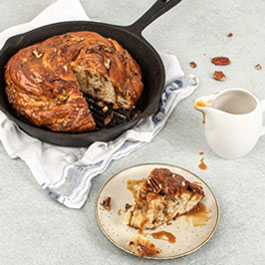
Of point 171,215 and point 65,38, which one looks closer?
point 171,215

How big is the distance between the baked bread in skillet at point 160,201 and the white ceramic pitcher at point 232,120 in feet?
1.16

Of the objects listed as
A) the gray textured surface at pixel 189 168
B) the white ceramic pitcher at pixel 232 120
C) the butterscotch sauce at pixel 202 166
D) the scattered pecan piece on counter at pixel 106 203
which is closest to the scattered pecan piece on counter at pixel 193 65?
the gray textured surface at pixel 189 168

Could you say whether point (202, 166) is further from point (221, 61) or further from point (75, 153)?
point (221, 61)

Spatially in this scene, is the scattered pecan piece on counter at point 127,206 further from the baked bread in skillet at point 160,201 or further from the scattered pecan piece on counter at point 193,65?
the scattered pecan piece on counter at point 193,65

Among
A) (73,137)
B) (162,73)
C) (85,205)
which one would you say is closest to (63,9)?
(162,73)

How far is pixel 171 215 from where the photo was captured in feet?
7.37

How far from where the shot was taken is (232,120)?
237 cm

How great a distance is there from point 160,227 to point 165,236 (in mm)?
55

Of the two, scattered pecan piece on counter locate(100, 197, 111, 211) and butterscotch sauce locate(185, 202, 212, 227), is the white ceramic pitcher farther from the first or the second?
scattered pecan piece on counter locate(100, 197, 111, 211)

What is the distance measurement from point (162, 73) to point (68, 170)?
0.75 m

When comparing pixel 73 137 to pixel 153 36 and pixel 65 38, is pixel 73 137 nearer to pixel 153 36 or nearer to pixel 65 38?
pixel 65 38

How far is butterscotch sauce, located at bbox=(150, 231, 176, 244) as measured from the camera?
2.19 meters

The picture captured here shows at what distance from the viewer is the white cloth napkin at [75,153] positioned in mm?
2461

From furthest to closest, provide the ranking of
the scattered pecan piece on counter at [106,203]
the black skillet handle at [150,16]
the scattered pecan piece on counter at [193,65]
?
the scattered pecan piece on counter at [193,65] < the black skillet handle at [150,16] < the scattered pecan piece on counter at [106,203]
